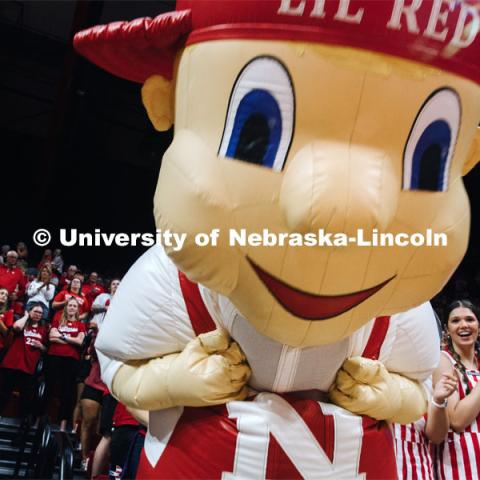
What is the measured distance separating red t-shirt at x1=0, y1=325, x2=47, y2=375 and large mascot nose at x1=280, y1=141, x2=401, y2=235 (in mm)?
4505

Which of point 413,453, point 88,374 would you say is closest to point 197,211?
point 413,453

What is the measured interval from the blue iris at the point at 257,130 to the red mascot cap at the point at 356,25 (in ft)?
0.41

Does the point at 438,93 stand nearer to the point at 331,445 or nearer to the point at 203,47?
the point at 203,47

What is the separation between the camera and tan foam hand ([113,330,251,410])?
5.39ft

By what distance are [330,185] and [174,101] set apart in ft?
1.69

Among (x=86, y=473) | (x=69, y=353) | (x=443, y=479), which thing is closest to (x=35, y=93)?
(x=69, y=353)

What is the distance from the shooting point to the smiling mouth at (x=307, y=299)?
147 centimetres

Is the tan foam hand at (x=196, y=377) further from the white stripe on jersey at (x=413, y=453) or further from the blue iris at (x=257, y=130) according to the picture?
the white stripe on jersey at (x=413, y=453)

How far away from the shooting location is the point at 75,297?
6027 mm

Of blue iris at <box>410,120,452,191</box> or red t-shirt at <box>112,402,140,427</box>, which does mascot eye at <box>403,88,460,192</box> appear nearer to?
blue iris at <box>410,120,452,191</box>

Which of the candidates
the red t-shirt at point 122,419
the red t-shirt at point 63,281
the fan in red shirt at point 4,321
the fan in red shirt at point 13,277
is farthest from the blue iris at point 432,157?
the red t-shirt at point 63,281

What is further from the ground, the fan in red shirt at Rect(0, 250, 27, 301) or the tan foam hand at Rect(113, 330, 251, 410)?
the tan foam hand at Rect(113, 330, 251, 410)

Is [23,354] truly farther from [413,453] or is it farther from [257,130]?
[257,130]

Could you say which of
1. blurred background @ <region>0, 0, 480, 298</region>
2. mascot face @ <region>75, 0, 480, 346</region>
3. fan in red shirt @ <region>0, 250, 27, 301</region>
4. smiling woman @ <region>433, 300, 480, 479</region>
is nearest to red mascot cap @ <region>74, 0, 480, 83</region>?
mascot face @ <region>75, 0, 480, 346</region>
